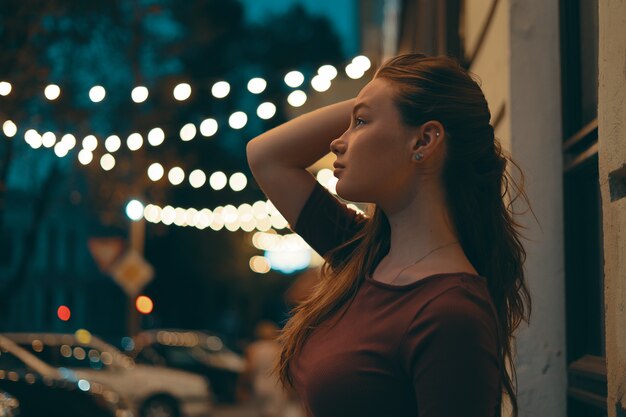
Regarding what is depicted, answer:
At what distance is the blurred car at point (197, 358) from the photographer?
22.6m

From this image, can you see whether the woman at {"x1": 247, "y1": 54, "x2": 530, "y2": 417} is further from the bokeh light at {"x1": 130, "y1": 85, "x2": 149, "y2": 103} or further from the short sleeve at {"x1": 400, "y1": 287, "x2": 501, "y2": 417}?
the bokeh light at {"x1": 130, "y1": 85, "x2": 149, "y2": 103}

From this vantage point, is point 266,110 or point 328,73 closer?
point 328,73

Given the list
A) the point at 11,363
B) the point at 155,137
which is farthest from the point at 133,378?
the point at 155,137

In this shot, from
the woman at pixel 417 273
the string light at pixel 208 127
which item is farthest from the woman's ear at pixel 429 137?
the string light at pixel 208 127

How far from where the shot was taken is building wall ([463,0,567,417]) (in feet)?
11.3

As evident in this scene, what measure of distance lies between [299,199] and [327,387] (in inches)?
30.4

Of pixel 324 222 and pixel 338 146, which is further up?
pixel 338 146

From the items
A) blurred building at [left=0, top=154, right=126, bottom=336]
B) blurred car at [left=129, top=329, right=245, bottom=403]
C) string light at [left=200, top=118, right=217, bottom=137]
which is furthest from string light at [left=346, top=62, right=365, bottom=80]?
blurred building at [left=0, top=154, right=126, bottom=336]

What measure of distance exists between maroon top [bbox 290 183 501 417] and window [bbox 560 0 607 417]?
39.0 inches

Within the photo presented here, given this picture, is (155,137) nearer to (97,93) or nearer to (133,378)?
(97,93)

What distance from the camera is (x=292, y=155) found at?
278 cm

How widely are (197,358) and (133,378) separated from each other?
22.9ft

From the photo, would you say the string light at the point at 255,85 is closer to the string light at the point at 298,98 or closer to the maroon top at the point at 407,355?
the string light at the point at 298,98

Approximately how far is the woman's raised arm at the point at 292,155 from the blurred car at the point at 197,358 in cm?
1942
